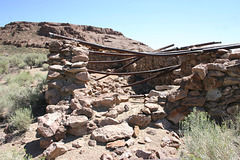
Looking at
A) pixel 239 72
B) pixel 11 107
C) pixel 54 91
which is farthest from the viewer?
pixel 11 107

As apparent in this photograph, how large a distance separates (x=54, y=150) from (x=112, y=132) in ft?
2.60

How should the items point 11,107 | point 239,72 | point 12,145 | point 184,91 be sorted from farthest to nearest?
point 11,107 → point 184,91 → point 239,72 → point 12,145

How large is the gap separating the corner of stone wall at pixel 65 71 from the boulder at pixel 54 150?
108 centimetres

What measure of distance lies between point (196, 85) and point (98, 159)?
2.01 metres

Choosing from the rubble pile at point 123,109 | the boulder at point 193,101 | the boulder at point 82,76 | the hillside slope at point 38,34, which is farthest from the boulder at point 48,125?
the hillside slope at point 38,34

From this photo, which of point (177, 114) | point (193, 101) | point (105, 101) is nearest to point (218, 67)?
point (193, 101)

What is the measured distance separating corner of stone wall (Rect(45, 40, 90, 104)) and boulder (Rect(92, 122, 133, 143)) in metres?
1.05

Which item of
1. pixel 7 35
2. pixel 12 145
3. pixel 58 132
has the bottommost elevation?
pixel 12 145

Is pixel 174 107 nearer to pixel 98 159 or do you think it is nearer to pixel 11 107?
pixel 98 159

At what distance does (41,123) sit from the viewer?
2.16 metres

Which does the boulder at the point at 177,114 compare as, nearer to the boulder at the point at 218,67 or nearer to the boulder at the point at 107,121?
the boulder at the point at 218,67

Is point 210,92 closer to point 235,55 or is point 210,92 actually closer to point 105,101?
point 235,55

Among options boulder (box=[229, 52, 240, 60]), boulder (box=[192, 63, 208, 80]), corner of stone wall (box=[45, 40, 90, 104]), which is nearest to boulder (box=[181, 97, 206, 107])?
boulder (box=[192, 63, 208, 80])

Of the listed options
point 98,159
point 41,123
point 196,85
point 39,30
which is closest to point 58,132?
point 41,123
